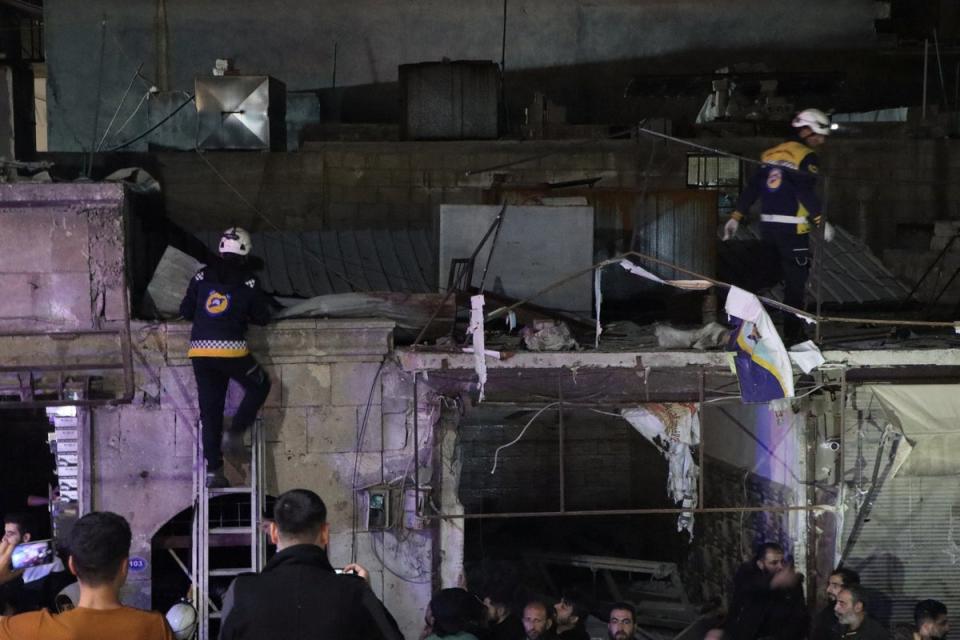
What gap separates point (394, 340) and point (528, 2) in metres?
8.97

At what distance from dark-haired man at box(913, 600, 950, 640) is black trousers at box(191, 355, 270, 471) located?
5800 mm

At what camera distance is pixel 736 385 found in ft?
35.5

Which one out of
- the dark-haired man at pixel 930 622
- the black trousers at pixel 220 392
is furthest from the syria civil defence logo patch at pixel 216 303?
the dark-haired man at pixel 930 622

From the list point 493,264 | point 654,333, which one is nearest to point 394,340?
point 493,264

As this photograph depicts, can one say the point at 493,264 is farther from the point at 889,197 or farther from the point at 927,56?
the point at 927,56

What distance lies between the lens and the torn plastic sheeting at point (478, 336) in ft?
33.0

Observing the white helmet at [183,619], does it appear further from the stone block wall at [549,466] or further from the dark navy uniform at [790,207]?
the stone block wall at [549,466]

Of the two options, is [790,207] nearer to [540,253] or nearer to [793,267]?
[793,267]

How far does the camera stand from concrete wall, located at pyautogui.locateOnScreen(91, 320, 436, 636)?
1061 centimetres

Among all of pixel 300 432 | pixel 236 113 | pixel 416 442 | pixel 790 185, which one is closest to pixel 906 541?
pixel 790 185

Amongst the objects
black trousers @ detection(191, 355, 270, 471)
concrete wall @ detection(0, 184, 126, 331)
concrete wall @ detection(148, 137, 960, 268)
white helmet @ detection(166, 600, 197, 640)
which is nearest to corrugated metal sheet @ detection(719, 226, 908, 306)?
concrete wall @ detection(148, 137, 960, 268)

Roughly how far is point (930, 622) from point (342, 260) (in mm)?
7135

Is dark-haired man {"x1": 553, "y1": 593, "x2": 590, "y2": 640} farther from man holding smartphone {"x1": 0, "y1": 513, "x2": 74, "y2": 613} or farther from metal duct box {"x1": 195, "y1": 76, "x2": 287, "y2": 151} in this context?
metal duct box {"x1": 195, "y1": 76, "x2": 287, "y2": 151}

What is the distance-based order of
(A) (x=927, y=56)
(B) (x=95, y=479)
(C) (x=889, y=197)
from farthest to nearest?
1. (A) (x=927, y=56)
2. (C) (x=889, y=197)
3. (B) (x=95, y=479)
